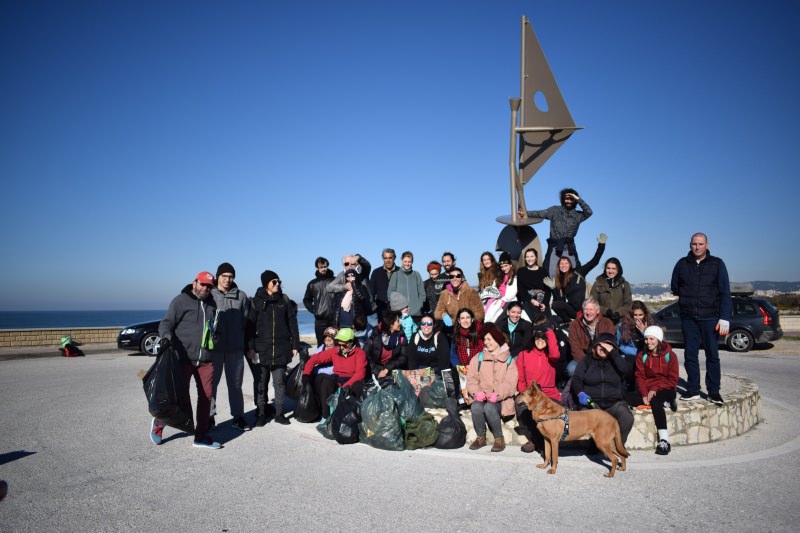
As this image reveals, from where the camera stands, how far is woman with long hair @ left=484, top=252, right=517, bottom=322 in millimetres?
7834

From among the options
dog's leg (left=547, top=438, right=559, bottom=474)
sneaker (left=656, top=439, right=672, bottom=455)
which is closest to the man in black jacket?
dog's leg (left=547, top=438, right=559, bottom=474)

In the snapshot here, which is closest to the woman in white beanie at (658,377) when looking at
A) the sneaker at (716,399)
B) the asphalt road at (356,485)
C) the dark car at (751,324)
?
the asphalt road at (356,485)

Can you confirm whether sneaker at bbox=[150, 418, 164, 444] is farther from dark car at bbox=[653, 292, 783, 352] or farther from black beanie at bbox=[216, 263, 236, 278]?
dark car at bbox=[653, 292, 783, 352]

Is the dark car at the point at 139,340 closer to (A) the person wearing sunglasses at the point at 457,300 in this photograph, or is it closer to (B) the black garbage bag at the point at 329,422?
(B) the black garbage bag at the point at 329,422

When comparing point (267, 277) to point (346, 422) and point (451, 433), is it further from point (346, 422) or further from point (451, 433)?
point (451, 433)

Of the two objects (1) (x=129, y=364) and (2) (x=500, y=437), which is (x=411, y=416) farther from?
(1) (x=129, y=364)

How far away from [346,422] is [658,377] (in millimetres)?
3350

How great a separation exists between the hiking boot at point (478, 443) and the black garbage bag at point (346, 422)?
1.24 meters

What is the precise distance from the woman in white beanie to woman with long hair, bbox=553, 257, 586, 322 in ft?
6.04

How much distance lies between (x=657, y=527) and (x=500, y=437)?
6.87ft

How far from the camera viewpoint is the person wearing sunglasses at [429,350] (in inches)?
257

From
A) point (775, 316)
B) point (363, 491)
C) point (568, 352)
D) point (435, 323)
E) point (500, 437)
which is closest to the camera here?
point (363, 491)

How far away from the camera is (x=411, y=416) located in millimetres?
5754

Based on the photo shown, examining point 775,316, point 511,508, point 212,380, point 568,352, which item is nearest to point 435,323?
point 568,352
